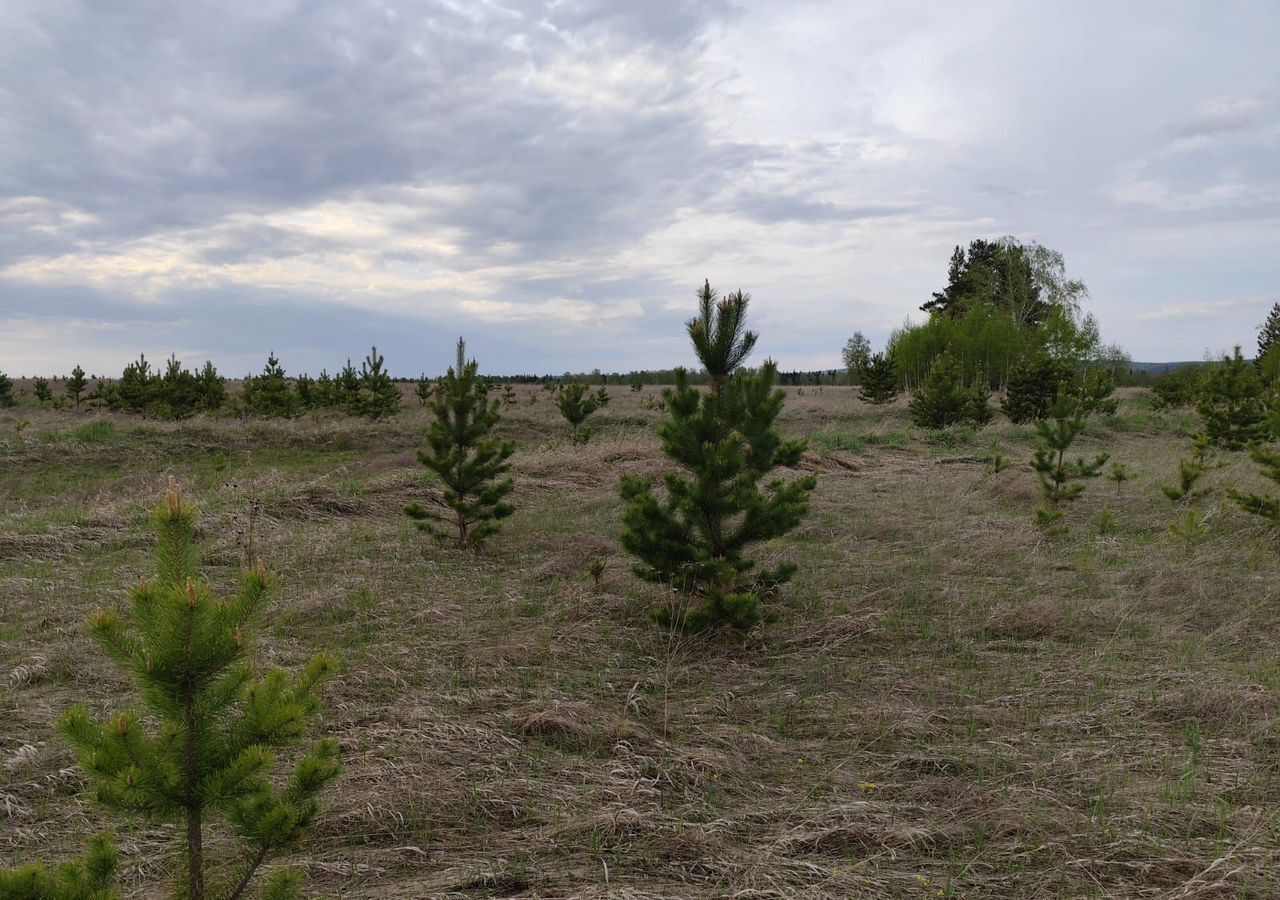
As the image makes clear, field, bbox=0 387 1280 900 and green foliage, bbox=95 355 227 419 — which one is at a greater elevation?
green foliage, bbox=95 355 227 419

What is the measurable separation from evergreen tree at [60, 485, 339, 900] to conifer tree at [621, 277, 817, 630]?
4017 millimetres

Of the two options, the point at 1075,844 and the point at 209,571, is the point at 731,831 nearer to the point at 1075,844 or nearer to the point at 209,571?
the point at 1075,844

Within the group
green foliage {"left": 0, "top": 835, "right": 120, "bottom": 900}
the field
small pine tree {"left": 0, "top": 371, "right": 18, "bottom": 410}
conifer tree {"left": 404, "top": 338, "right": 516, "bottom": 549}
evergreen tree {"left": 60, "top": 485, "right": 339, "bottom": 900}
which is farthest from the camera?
small pine tree {"left": 0, "top": 371, "right": 18, "bottom": 410}

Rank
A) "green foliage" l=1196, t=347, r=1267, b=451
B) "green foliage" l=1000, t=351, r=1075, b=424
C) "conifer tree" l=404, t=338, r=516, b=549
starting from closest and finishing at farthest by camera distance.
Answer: "conifer tree" l=404, t=338, r=516, b=549 → "green foliage" l=1196, t=347, r=1267, b=451 → "green foliage" l=1000, t=351, r=1075, b=424

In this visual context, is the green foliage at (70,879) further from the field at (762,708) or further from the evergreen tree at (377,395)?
the evergreen tree at (377,395)

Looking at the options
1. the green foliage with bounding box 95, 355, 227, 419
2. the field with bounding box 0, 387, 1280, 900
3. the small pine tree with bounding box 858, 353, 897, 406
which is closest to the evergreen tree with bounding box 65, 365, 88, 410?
the green foliage with bounding box 95, 355, 227, 419

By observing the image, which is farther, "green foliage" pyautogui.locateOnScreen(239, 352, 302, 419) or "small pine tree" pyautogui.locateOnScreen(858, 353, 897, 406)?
"small pine tree" pyautogui.locateOnScreen(858, 353, 897, 406)

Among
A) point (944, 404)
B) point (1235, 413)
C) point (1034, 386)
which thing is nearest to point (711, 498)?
point (1235, 413)

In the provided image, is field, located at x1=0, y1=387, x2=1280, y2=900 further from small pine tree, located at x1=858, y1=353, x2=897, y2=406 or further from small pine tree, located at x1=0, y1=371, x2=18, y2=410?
small pine tree, located at x1=0, y1=371, x2=18, y2=410

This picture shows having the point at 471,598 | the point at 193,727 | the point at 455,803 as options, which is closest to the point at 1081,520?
the point at 471,598

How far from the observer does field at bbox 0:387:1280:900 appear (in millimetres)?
3418

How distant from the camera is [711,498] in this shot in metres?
6.41

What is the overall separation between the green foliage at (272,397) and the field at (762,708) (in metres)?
18.0

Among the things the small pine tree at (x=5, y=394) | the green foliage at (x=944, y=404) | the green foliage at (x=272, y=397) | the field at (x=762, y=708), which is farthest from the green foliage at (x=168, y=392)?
the green foliage at (x=944, y=404)
